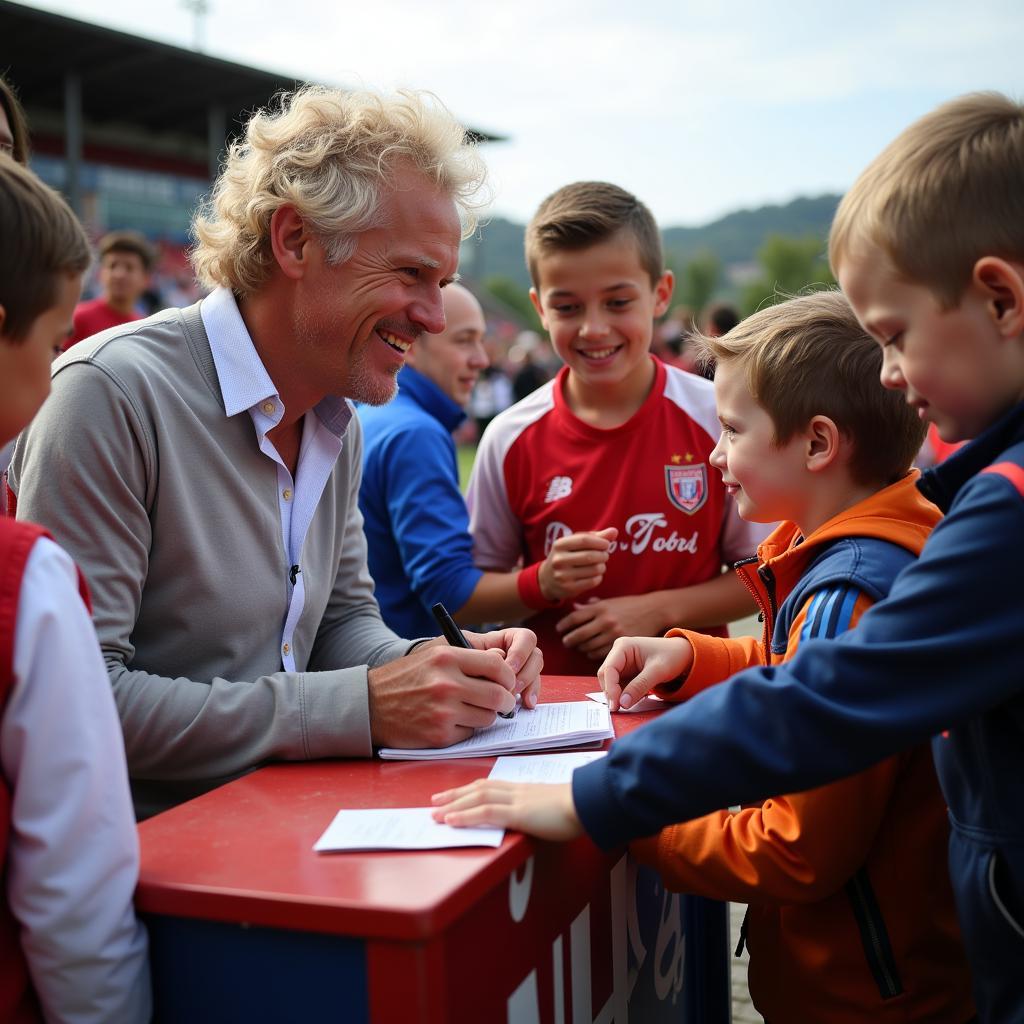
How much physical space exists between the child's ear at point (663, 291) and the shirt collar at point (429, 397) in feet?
2.23

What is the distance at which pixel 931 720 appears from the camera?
48.6 inches

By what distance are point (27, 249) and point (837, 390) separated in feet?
3.94

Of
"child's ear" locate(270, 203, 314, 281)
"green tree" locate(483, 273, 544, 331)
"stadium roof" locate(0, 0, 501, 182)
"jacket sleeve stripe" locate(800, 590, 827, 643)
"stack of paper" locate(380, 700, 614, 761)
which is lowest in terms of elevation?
"stack of paper" locate(380, 700, 614, 761)

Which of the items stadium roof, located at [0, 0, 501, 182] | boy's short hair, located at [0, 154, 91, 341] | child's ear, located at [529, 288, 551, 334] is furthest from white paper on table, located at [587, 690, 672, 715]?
stadium roof, located at [0, 0, 501, 182]

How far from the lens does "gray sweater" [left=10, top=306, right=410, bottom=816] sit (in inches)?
67.9

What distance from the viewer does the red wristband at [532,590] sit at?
2779 millimetres

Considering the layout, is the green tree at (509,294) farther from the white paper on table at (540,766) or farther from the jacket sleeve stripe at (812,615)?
the jacket sleeve stripe at (812,615)

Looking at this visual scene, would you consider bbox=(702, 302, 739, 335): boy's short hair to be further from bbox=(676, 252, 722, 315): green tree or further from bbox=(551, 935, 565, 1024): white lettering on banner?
bbox=(676, 252, 722, 315): green tree

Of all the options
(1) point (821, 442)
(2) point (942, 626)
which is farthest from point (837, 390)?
(2) point (942, 626)

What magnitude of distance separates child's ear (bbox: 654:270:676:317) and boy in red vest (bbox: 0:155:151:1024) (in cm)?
213

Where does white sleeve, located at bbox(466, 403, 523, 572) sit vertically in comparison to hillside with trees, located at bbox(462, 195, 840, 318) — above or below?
below

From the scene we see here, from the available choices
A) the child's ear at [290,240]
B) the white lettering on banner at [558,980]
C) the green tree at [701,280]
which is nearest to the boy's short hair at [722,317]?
the child's ear at [290,240]

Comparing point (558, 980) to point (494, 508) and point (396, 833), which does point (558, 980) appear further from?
point (494, 508)

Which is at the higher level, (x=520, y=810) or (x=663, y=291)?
(x=663, y=291)
